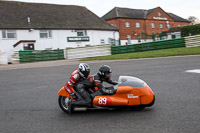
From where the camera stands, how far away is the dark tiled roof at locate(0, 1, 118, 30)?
3397 centimetres

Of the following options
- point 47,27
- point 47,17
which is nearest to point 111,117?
point 47,27

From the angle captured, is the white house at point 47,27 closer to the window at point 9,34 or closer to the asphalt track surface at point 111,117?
the window at point 9,34

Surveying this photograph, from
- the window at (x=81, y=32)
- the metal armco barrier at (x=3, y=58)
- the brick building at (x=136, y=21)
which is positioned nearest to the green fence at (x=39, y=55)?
the metal armco barrier at (x=3, y=58)

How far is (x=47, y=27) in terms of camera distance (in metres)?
35.0

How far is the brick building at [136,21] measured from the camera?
5425 centimetres

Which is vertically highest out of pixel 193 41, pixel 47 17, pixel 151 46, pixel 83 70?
pixel 47 17

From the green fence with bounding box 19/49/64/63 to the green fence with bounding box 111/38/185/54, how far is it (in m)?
6.66

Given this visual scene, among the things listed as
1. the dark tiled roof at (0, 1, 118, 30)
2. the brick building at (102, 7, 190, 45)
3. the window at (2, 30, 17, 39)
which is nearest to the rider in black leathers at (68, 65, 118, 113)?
the dark tiled roof at (0, 1, 118, 30)

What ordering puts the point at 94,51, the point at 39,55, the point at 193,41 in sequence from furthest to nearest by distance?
1. the point at 39,55
2. the point at 94,51
3. the point at 193,41

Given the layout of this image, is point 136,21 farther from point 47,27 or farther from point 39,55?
point 39,55

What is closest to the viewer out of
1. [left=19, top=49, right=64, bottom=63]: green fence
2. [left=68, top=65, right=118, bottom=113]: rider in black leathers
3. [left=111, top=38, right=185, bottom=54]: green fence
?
[left=68, top=65, right=118, bottom=113]: rider in black leathers

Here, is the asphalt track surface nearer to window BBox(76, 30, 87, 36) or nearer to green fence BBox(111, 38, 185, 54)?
green fence BBox(111, 38, 185, 54)

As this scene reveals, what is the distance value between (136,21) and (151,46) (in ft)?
105

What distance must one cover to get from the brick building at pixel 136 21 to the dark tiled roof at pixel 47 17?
40.2 feet
